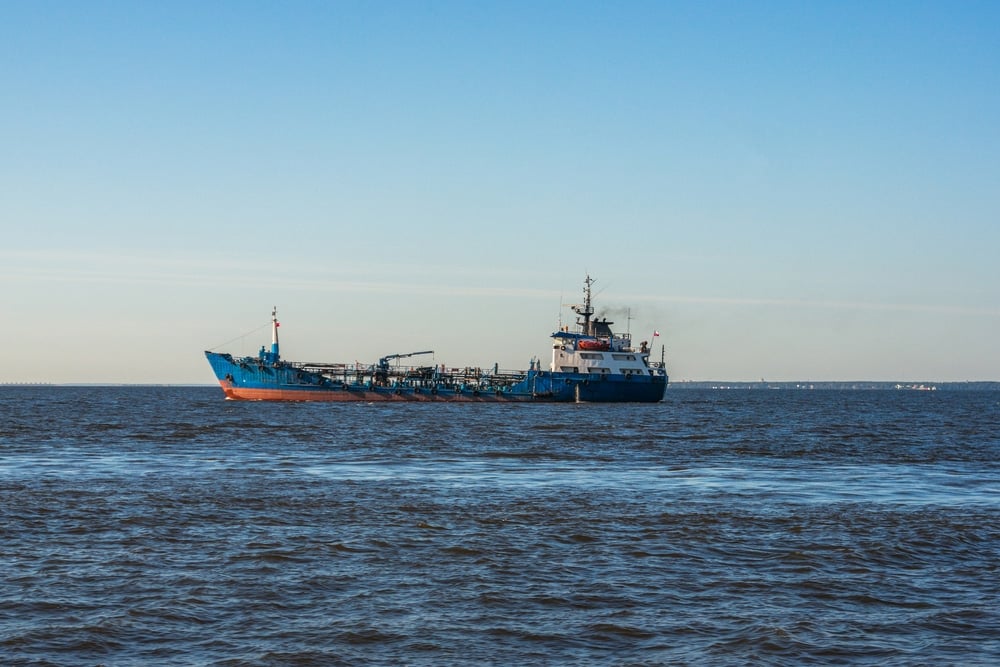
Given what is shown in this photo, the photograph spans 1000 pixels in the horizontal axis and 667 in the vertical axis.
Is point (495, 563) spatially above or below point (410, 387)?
below

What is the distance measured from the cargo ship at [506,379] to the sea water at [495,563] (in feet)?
240

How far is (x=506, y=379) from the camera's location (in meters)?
117

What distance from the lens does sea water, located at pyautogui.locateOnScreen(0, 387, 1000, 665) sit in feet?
41.2

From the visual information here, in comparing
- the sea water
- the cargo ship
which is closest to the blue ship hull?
the cargo ship

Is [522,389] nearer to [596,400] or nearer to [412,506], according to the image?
[596,400]

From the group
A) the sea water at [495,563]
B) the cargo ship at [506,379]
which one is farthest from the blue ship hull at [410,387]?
the sea water at [495,563]

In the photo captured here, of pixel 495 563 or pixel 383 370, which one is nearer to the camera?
pixel 495 563

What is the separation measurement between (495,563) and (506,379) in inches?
3917

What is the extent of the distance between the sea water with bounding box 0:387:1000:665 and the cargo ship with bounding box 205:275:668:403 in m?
73.1

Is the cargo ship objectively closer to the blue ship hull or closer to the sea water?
the blue ship hull

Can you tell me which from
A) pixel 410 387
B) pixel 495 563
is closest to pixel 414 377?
pixel 410 387

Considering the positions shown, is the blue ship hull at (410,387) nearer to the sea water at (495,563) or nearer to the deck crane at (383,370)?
the deck crane at (383,370)

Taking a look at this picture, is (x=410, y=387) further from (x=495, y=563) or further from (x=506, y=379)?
(x=495, y=563)

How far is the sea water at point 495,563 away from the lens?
1256 cm
